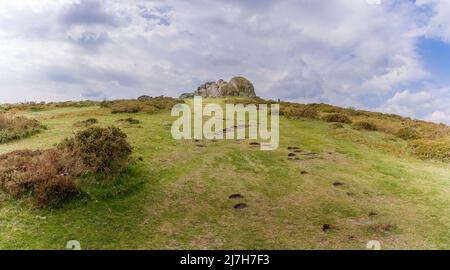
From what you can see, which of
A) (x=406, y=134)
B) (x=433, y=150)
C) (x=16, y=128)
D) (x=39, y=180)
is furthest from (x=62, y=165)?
(x=406, y=134)

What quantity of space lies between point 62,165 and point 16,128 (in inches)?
503

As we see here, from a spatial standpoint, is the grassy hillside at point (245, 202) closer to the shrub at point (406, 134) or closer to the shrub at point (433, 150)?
the shrub at point (433, 150)

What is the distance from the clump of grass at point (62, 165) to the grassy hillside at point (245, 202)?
20.9 inches

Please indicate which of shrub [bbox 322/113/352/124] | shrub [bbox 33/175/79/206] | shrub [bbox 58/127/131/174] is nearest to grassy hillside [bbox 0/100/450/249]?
shrub [bbox 33/175/79/206]

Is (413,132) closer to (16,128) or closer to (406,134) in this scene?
(406,134)

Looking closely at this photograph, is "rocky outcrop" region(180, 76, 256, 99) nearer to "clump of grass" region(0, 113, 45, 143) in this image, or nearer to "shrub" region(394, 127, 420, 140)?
"shrub" region(394, 127, 420, 140)

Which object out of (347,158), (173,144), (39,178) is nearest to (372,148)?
(347,158)

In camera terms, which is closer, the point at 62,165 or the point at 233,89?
the point at 62,165

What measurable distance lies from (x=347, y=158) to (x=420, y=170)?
438cm

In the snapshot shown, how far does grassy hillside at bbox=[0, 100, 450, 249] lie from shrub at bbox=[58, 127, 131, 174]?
0.77 meters

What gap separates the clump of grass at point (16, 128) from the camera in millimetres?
26969

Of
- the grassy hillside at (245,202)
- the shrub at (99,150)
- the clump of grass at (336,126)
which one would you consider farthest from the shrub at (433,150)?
the shrub at (99,150)

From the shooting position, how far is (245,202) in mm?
17969

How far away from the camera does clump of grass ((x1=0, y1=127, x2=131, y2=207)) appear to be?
53.1 ft
